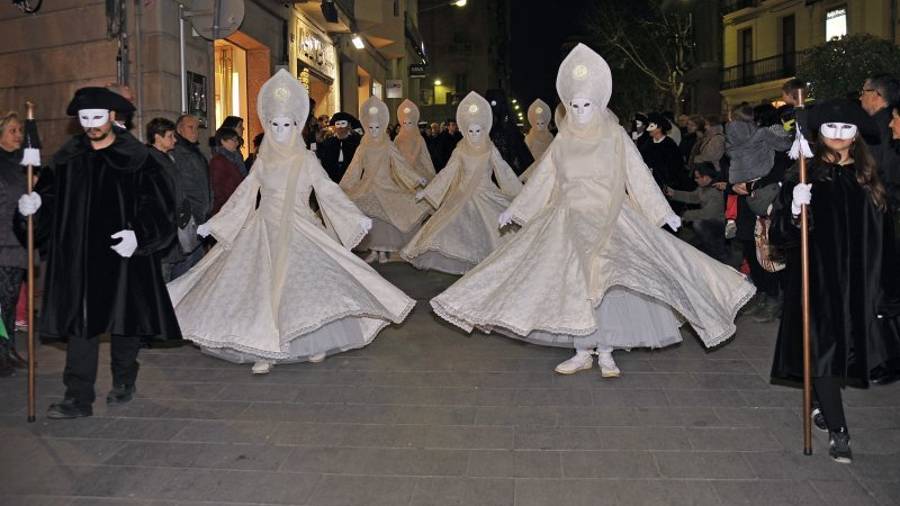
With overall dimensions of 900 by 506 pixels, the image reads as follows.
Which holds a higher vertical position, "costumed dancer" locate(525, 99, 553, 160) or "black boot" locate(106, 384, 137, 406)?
"costumed dancer" locate(525, 99, 553, 160)

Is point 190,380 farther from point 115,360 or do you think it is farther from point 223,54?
point 223,54

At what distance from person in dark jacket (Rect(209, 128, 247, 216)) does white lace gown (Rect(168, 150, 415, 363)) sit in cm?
231

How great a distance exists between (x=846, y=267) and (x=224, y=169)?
677 centimetres

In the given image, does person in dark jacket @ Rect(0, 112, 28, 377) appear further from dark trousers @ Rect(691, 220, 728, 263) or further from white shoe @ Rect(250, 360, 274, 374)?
dark trousers @ Rect(691, 220, 728, 263)

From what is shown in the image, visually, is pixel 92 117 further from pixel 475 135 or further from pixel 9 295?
pixel 475 135

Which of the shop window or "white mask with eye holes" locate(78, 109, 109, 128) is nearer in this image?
"white mask with eye holes" locate(78, 109, 109, 128)

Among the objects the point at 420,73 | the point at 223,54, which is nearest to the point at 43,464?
the point at 223,54

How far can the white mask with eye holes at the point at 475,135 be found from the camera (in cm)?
1187

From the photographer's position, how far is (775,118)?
8.88 meters

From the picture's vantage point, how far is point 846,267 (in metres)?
4.87

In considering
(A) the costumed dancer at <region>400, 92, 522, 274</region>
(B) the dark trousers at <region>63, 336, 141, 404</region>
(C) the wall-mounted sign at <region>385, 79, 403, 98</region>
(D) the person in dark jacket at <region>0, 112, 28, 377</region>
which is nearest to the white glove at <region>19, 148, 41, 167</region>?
(B) the dark trousers at <region>63, 336, 141, 404</region>

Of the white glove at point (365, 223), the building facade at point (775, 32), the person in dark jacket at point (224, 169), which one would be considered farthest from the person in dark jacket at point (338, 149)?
the building facade at point (775, 32)

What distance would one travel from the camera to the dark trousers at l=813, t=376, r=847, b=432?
4.92 metres

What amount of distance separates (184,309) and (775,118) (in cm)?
565
